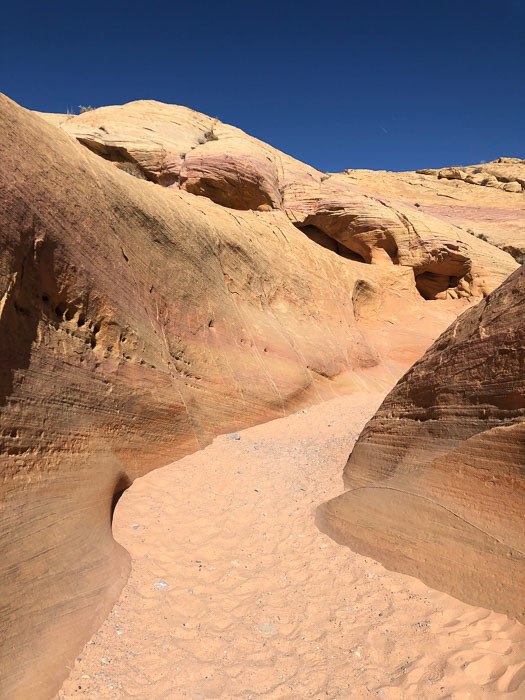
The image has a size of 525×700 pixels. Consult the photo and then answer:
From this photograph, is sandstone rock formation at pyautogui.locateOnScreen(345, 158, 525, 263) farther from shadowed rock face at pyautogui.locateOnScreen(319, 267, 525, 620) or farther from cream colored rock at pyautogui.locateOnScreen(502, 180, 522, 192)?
shadowed rock face at pyautogui.locateOnScreen(319, 267, 525, 620)

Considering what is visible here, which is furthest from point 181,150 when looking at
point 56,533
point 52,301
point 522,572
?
point 522,572

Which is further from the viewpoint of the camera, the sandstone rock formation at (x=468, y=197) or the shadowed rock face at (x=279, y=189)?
the sandstone rock formation at (x=468, y=197)

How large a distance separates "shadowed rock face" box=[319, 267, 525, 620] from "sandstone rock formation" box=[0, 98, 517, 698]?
241cm

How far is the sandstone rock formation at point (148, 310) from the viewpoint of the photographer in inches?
144

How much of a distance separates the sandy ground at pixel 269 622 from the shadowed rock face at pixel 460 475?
196 mm

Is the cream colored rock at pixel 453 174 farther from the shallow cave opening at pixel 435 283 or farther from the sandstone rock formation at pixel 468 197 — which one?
the shallow cave opening at pixel 435 283

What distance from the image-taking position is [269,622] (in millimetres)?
3473

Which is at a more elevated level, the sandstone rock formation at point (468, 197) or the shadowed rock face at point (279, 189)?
the sandstone rock formation at point (468, 197)

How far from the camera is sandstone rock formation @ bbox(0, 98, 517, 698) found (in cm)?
367

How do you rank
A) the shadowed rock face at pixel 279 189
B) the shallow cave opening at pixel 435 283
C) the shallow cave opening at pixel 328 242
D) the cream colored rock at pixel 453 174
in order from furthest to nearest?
the cream colored rock at pixel 453 174 < the shallow cave opening at pixel 435 283 < the shallow cave opening at pixel 328 242 < the shadowed rock face at pixel 279 189

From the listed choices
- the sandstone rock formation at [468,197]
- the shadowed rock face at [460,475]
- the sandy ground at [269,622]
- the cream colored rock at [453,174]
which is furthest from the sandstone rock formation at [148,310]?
the cream colored rock at [453,174]

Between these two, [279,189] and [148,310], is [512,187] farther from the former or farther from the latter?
[148,310]

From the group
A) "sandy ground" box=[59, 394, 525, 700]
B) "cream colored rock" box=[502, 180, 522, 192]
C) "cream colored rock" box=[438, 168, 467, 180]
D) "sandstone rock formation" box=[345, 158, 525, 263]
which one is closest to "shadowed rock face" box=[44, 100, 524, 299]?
"sandstone rock formation" box=[345, 158, 525, 263]

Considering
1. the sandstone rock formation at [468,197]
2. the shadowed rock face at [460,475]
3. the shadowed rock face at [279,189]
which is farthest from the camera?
the sandstone rock formation at [468,197]
